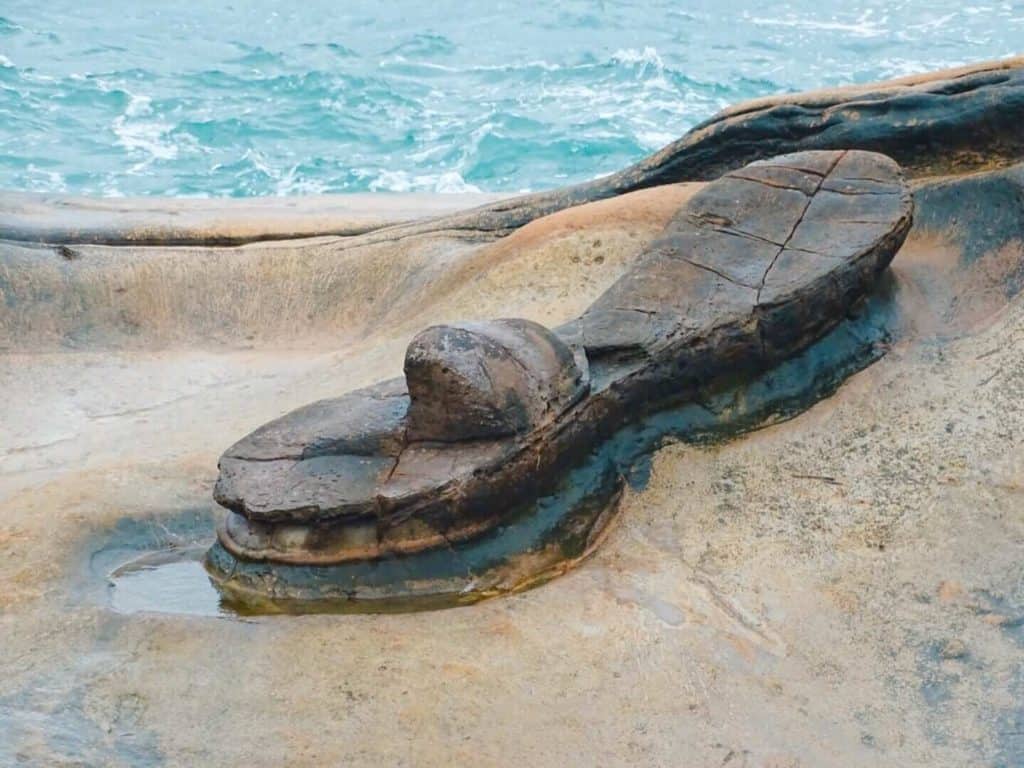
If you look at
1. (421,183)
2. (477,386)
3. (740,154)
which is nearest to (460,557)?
(477,386)

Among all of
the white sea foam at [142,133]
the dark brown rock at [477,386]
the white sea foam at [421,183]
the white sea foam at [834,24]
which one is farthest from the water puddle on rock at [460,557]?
the white sea foam at [834,24]

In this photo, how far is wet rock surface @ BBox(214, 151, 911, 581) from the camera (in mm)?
3162

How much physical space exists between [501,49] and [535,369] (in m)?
15.2

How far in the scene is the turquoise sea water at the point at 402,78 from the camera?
45.8ft

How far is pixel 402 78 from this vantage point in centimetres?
1675

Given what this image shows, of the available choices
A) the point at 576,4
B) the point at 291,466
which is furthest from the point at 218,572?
the point at 576,4

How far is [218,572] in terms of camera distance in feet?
10.7

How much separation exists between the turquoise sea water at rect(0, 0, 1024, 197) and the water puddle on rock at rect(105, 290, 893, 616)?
982 centimetres

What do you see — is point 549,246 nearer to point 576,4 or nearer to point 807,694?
point 807,694

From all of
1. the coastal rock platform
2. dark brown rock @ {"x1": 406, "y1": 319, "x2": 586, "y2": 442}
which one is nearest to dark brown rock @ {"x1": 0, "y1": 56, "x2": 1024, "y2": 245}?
the coastal rock platform

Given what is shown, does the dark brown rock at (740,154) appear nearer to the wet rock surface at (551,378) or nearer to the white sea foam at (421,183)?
the wet rock surface at (551,378)

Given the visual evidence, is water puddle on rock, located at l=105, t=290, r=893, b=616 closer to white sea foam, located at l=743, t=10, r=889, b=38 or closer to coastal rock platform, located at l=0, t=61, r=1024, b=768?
coastal rock platform, located at l=0, t=61, r=1024, b=768

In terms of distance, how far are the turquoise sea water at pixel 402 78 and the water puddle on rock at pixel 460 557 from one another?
9816 mm

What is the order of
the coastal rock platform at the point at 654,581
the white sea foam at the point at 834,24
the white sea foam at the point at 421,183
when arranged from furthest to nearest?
1. the white sea foam at the point at 834,24
2. the white sea foam at the point at 421,183
3. the coastal rock platform at the point at 654,581
